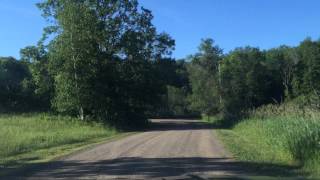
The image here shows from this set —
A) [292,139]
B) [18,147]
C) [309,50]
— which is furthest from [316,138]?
[309,50]

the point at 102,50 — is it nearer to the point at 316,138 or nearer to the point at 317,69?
the point at 316,138

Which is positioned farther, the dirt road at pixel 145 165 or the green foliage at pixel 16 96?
the green foliage at pixel 16 96

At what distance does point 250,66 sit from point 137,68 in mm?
56195

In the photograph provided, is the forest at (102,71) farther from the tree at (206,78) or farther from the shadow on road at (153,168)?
the shadow on road at (153,168)

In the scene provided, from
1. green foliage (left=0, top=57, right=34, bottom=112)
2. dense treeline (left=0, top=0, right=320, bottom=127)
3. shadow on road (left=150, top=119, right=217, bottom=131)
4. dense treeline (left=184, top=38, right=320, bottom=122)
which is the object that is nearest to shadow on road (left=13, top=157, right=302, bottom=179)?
dense treeline (left=0, top=0, right=320, bottom=127)

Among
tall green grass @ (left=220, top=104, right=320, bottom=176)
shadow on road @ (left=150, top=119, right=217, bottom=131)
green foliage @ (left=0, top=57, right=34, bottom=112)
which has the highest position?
green foliage @ (left=0, top=57, right=34, bottom=112)

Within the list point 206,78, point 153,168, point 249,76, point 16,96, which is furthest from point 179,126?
point 249,76

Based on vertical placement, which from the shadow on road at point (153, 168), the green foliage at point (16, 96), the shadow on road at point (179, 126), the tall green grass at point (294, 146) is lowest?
the shadow on road at point (153, 168)

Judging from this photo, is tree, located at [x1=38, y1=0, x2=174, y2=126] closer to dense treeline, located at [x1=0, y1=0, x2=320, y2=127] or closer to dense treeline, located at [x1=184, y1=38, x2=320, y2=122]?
dense treeline, located at [x1=0, y1=0, x2=320, y2=127]

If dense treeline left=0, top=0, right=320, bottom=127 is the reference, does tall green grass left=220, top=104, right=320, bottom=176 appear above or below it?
below

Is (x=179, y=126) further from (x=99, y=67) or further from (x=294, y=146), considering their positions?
(x=294, y=146)

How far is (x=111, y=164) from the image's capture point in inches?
767

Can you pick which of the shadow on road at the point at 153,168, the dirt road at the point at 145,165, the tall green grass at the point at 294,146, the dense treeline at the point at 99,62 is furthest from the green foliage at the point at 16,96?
the shadow on road at the point at 153,168

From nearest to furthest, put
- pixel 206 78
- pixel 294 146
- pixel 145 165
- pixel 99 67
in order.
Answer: pixel 145 165 → pixel 294 146 → pixel 99 67 → pixel 206 78
